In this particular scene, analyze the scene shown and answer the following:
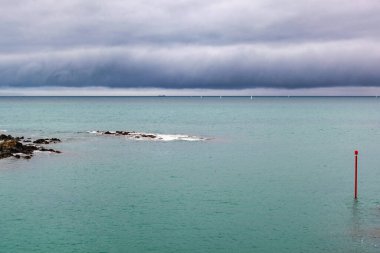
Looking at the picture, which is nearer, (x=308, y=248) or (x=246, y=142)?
(x=308, y=248)

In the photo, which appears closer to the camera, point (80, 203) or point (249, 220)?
point (249, 220)

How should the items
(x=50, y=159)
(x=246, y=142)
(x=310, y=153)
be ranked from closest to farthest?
(x=50, y=159) → (x=310, y=153) → (x=246, y=142)

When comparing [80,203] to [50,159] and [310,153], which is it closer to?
[50,159]

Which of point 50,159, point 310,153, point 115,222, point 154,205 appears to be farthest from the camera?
point 310,153

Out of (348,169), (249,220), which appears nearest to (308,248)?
(249,220)

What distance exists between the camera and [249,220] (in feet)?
133

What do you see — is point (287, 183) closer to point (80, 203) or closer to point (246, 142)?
point (80, 203)

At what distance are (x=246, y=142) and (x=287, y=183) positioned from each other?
145 ft

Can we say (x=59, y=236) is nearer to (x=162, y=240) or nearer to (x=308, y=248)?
(x=162, y=240)

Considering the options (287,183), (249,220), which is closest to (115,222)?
(249,220)

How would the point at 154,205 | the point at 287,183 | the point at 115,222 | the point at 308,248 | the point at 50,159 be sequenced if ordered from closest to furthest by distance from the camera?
1. the point at 308,248
2. the point at 115,222
3. the point at 154,205
4. the point at 287,183
5. the point at 50,159

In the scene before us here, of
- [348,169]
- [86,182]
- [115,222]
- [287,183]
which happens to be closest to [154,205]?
[115,222]

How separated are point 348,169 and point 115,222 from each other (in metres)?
38.7

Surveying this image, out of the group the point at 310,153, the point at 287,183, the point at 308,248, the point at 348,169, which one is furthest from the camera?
the point at 310,153
